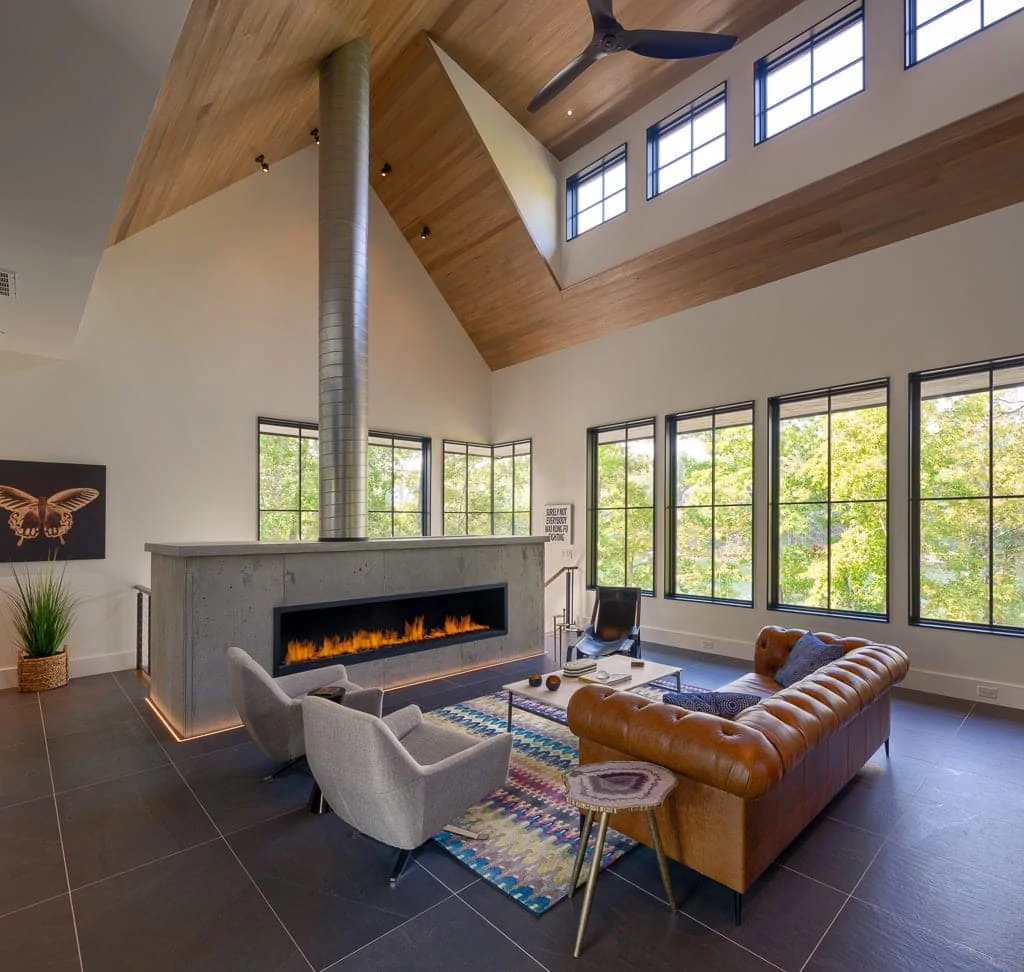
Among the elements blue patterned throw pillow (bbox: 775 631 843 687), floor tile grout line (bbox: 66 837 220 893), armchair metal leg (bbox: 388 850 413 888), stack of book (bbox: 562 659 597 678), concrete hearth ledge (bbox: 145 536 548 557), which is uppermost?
concrete hearth ledge (bbox: 145 536 548 557)

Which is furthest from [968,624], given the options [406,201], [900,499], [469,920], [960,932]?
[406,201]

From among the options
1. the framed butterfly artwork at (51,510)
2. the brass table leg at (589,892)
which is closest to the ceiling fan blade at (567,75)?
the brass table leg at (589,892)

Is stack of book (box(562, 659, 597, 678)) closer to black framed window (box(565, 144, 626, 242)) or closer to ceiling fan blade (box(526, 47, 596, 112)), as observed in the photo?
ceiling fan blade (box(526, 47, 596, 112))

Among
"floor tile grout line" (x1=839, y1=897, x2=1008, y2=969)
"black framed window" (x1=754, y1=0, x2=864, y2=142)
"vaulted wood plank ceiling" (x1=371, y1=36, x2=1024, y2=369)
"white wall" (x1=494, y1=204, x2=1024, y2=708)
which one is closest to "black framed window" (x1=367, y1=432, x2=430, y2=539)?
"white wall" (x1=494, y1=204, x2=1024, y2=708)

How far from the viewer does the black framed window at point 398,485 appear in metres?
8.18

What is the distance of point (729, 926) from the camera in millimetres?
2268

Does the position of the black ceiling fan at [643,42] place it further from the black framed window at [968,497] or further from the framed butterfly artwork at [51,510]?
the framed butterfly artwork at [51,510]

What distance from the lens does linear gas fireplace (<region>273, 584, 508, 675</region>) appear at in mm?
4926

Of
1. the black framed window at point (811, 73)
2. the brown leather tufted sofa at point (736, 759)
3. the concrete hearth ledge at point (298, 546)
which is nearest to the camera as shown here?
the brown leather tufted sofa at point (736, 759)

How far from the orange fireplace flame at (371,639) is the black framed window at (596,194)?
201 inches

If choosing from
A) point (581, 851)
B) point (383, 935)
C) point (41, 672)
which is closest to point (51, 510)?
point (41, 672)

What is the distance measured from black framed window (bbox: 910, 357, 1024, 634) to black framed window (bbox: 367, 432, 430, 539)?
608 centimetres

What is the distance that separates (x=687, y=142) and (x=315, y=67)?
3.90m

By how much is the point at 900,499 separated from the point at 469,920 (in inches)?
200
